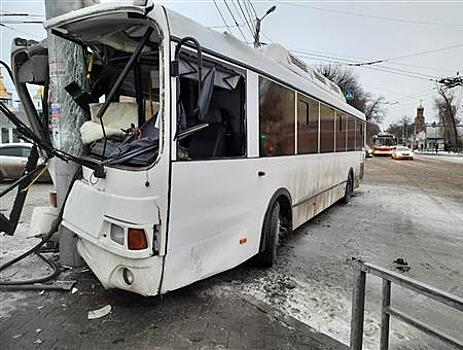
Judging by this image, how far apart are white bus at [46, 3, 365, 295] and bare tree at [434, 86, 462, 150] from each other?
7066cm

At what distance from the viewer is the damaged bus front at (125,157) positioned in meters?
3.28

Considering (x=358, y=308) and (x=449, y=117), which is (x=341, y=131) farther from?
(x=449, y=117)

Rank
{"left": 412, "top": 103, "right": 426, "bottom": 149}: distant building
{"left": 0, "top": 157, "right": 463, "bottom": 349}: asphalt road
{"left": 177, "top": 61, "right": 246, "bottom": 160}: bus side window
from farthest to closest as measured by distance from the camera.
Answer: {"left": 412, "top": 103, "right": 426, "bottom": 149}: distant building → {"left": 0, "top": 157, "right": 463, "bottom": 349}: asphalt road → {"left": 177, "top": 61, "right": 246, "bottom": 160}: bus side window

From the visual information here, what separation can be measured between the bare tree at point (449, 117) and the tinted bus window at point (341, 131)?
212ft

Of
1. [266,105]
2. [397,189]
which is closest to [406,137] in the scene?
[397,189]

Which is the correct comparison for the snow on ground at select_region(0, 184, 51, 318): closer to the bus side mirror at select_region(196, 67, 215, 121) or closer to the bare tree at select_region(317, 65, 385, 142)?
the bus side mirror at select_region(196, 67, 215, 121)

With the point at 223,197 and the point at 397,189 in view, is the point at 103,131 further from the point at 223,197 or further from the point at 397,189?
the point at 397,189

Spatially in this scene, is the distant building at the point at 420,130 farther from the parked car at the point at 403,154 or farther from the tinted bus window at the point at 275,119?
the tinted bus window at the point at 275,119

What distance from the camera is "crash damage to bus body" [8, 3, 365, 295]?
330 centimetres

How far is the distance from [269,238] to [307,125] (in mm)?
2533

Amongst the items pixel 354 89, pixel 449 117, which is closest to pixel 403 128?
pixel 449 117

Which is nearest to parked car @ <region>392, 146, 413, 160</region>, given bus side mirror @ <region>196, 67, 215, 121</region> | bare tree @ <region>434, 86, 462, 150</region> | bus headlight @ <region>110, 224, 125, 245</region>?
bare tree @ <region>434, 86, 462, 150</region>

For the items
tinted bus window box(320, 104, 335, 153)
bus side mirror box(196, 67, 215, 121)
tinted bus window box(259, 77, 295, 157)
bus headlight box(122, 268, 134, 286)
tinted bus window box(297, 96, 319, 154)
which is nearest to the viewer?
bus side mirror box(196, 67, 215, 121)

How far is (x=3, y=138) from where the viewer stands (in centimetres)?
2953
